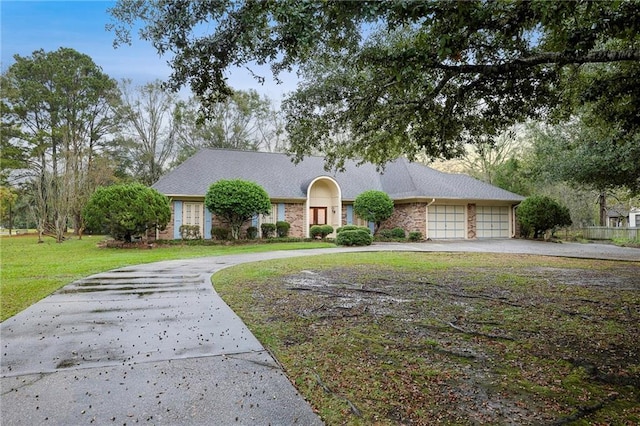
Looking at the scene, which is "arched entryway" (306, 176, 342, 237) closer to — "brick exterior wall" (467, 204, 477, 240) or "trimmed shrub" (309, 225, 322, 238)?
"trimmed shrub" (309, 225, 322, 238)

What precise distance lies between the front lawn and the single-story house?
12.2 meters

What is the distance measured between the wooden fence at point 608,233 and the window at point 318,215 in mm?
16482

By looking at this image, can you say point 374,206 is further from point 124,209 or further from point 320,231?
point 124,209

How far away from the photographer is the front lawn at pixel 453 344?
262 cm

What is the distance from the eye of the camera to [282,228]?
19.9m

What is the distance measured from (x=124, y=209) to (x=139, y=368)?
552 inches

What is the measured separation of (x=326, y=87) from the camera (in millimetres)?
6949

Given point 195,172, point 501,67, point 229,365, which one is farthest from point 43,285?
point 195,172

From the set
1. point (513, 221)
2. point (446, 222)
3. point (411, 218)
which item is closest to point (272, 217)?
point (411, 218)

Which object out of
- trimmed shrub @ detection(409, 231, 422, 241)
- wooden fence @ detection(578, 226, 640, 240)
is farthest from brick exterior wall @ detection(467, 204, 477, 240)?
wooden fence @ detection(578, 226, 640, 240)

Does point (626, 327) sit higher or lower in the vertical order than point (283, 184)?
lower

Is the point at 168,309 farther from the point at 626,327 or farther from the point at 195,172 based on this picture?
the point at 195,172

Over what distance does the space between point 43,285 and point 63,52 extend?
27257 mm

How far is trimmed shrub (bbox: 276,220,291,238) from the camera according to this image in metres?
19.8
